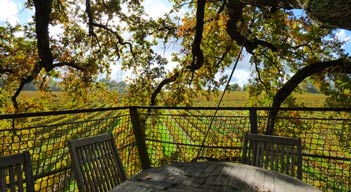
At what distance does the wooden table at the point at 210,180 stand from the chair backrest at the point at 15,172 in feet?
1.86

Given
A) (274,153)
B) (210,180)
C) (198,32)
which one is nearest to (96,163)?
(210,180)

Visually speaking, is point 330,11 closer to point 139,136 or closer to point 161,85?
point 139,136

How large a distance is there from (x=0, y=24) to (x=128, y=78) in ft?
14.6

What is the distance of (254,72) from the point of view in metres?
10.4

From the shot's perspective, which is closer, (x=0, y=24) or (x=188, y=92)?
(x=0, y=24)

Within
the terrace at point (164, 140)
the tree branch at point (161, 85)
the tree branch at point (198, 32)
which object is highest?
the tree branch at point (198, 32)

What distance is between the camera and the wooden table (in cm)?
159

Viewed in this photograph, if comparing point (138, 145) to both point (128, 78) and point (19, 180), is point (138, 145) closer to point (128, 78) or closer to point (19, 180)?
point (19, 180)

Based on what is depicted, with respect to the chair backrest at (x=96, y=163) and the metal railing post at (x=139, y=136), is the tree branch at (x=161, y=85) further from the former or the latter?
the chair backrest at (x=96, y=163)

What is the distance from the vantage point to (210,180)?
1734 millimetres

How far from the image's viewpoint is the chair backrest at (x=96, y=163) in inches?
77.9

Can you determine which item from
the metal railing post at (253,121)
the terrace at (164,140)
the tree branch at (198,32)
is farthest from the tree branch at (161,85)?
the metal railing post at (253,121)

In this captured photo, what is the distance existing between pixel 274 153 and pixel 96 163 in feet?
4.64

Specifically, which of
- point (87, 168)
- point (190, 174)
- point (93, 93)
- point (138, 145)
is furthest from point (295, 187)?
point (93, 93)
